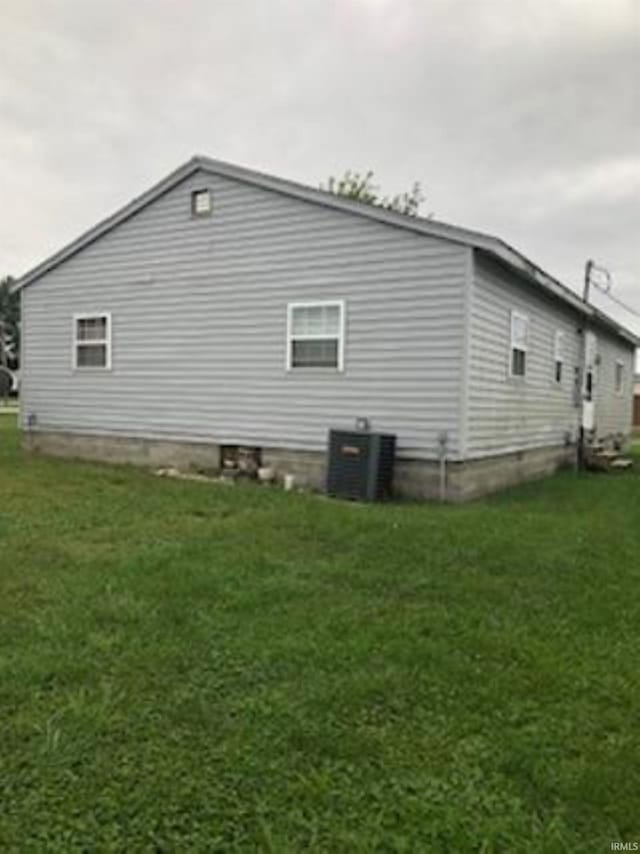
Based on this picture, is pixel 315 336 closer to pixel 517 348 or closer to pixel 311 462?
pixel 311 462

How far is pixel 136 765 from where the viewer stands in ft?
9.03

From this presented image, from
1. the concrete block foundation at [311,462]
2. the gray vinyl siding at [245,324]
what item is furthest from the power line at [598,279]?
the gray vinyl siding at [245,324]

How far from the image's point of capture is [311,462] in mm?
10070

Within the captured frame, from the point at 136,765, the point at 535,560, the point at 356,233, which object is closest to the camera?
the point at 136,765

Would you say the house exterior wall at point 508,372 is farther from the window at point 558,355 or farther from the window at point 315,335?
the window at point 315,335

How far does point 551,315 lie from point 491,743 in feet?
35.7

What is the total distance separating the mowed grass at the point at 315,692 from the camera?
2.46 metres

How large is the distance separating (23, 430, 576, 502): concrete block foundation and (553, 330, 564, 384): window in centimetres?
134

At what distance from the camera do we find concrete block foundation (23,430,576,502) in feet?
30.2

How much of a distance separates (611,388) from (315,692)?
699 inches

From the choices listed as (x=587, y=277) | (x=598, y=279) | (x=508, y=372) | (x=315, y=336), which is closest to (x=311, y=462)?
(x=315, y=336)

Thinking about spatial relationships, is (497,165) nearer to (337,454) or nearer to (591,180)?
(591,180)

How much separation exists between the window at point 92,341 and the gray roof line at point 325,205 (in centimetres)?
123

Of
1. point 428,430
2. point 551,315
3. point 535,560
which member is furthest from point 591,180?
point 535,560
